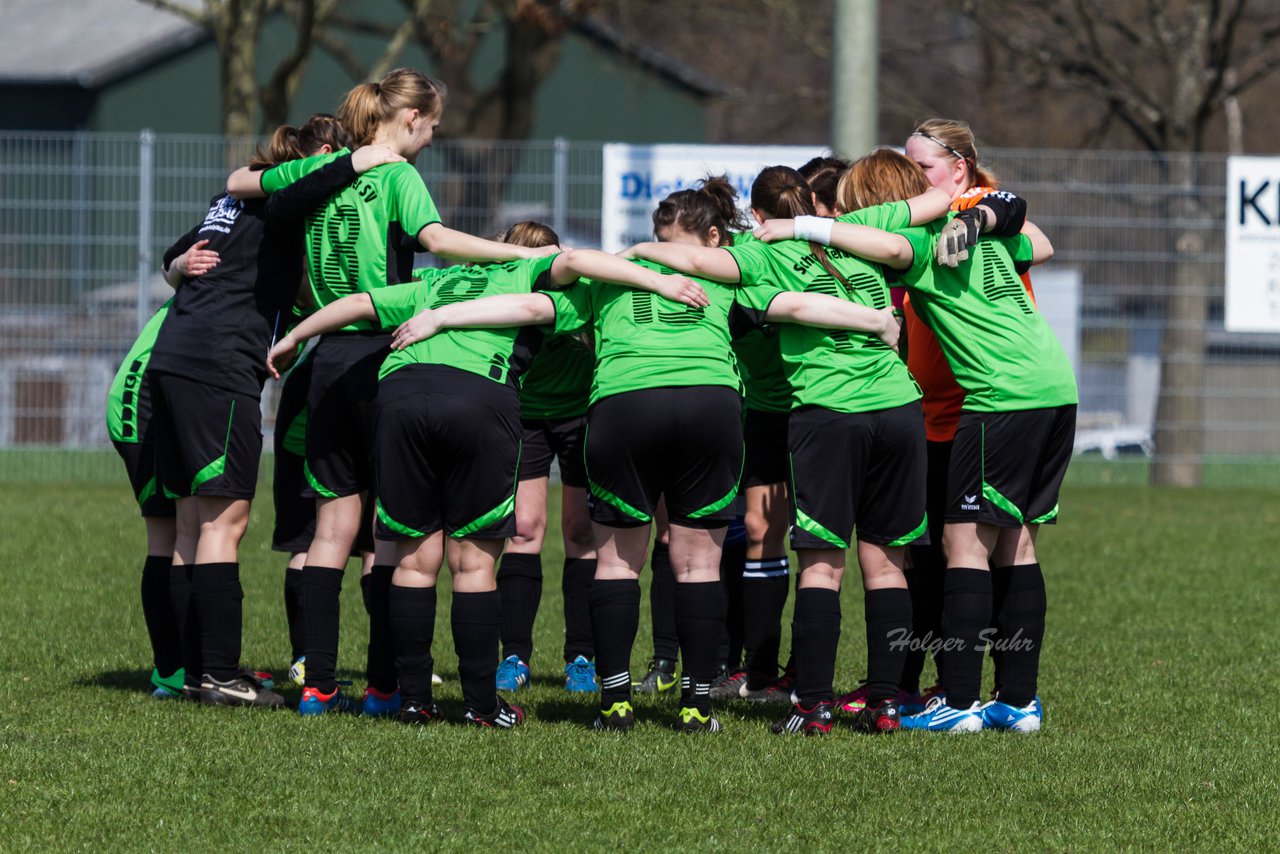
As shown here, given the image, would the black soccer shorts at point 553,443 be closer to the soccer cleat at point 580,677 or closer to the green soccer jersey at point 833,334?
the soccer cleat at point 580,677

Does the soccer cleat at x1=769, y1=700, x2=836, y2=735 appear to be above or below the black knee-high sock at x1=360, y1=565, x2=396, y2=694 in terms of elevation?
below

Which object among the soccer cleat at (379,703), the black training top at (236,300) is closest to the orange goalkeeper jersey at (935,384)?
the soccer cleat at (379,703)

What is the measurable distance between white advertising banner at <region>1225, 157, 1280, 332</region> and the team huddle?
916 cm

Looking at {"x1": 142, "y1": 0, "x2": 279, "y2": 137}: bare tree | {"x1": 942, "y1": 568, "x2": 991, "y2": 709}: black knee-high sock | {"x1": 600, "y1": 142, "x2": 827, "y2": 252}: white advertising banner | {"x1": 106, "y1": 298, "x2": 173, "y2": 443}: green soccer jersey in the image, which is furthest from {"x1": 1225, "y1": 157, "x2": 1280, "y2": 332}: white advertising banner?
{"x1": 106, "y1": 298, "x2": 173, "y2": 443}: green soccer jersey

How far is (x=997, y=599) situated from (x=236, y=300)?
2952 millimetres

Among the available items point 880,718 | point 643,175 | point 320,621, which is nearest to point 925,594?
point 880,718

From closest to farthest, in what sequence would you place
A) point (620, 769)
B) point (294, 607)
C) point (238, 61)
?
point (620, 769), point (294, 607), point (238, 61)

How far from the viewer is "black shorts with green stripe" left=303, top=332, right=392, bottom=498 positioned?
5.77 metres

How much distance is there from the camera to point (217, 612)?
6020 mm

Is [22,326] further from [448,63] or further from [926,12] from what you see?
[926,12]

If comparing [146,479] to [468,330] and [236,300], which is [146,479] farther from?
[468,330]

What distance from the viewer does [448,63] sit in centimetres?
2627

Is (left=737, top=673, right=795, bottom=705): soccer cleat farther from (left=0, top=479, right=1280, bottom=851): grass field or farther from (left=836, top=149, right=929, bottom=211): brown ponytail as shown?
(left=836, top=149, right=929, bottom=211): brown ponytail

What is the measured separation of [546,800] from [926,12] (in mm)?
26622
